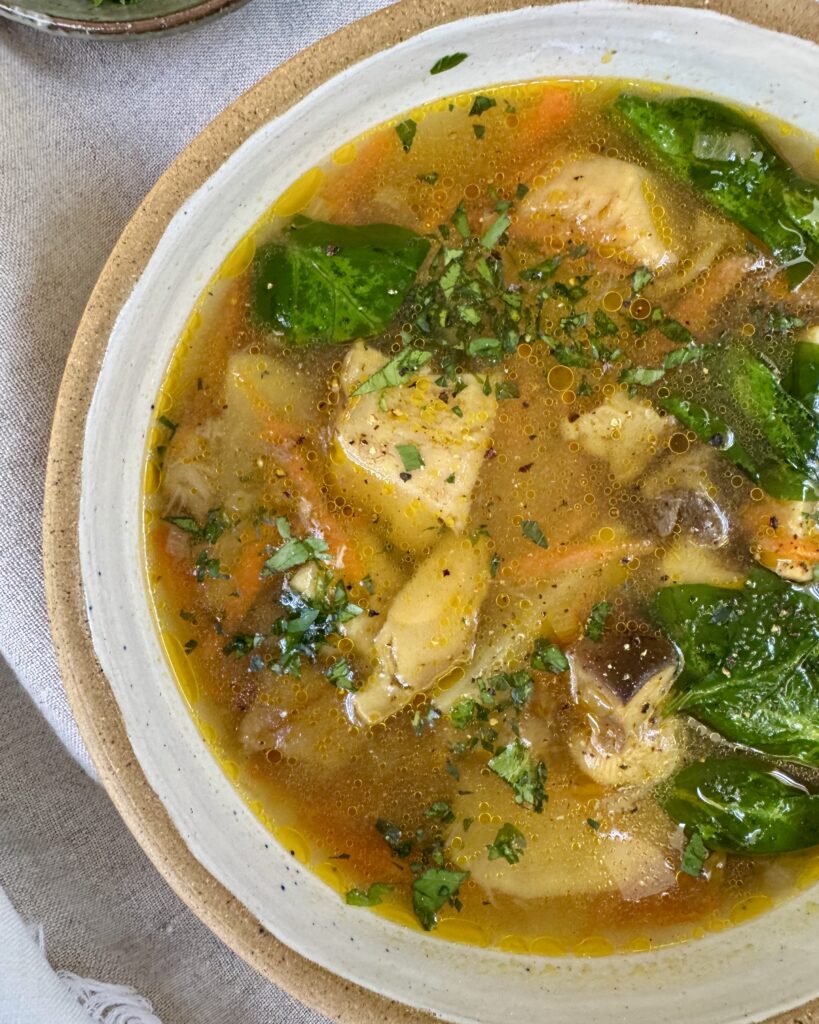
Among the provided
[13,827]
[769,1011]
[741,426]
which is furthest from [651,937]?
[13,827]

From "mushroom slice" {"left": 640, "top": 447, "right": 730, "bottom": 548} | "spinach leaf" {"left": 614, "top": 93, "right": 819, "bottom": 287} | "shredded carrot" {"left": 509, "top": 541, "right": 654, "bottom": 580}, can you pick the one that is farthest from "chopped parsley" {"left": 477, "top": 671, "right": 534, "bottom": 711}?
"spinach leaf" {"left": 614, "top": 93, "right": 819, "bottom": 287}

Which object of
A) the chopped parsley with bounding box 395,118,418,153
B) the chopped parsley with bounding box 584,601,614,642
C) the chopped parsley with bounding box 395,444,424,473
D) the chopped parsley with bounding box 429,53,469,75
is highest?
the chopped parsley with bounding box 429,53,469,75

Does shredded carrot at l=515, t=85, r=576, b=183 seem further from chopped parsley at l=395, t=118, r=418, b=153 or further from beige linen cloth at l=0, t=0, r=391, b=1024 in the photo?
beige linen cloth at l=0, t=0, r=391, b=1024

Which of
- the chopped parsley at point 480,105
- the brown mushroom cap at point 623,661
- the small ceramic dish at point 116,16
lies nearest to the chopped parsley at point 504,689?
the brown mushroom cap at point 623,661

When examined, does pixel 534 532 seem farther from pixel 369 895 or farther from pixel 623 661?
pixel 369 895

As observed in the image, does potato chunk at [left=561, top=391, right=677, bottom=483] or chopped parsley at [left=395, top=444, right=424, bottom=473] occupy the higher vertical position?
chopped parsley at [left=395, top=444, right=424, bottom=473]

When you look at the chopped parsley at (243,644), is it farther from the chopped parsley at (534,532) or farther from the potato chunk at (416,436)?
the chopped parsley at (534,532)
